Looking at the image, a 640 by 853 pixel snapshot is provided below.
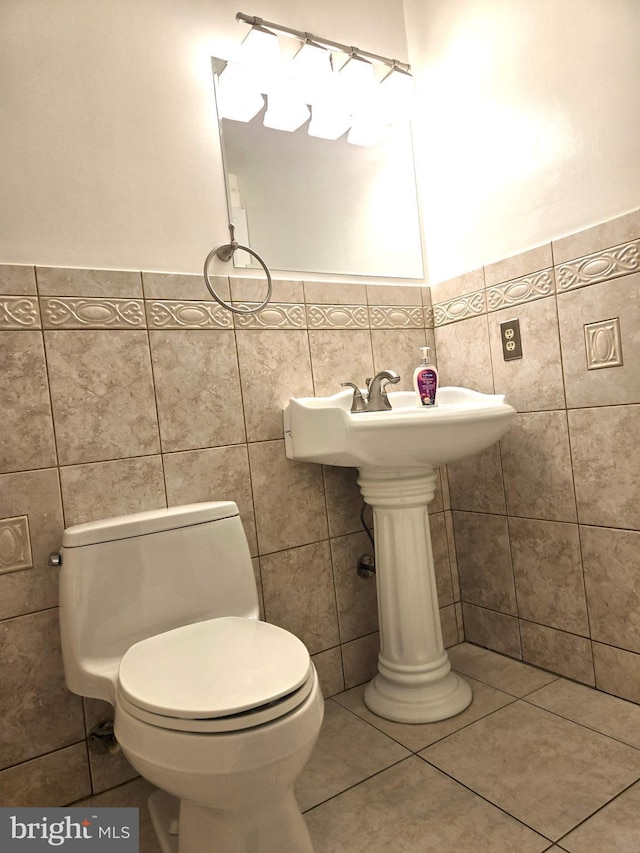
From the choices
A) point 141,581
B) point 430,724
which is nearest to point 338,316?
point 141,581

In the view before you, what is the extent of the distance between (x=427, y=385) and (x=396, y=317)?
1.09 ft

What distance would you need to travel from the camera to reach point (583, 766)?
1.32 meters

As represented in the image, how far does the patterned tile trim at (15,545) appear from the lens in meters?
1.32

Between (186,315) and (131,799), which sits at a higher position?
(186,315)

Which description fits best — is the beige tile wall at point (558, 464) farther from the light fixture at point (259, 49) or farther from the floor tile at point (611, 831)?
the light fixture at point (259, 49)

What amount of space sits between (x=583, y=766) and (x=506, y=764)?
17 centimetres

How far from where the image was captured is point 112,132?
59.1 inches

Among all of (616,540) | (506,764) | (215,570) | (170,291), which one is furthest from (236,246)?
(506,764)

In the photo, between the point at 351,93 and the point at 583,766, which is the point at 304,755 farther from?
the point at 351,93

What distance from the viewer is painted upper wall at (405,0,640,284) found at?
145 centimetres

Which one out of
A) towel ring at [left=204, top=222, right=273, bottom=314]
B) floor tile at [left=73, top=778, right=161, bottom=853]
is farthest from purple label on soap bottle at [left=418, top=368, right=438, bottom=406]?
floor tile at [left=73, top=778, right=161, bottom=853]

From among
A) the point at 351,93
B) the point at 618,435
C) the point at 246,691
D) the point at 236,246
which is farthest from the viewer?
the point at 351,93

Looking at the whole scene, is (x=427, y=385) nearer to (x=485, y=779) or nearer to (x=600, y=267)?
(x=600, y=267)

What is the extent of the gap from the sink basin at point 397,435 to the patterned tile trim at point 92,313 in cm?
50
